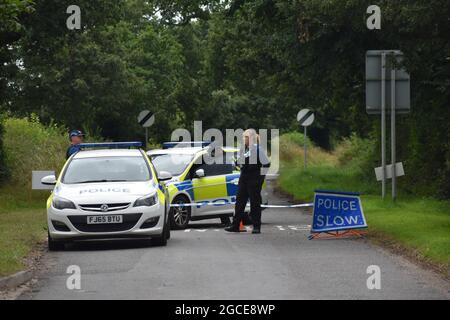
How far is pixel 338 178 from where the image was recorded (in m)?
43.0

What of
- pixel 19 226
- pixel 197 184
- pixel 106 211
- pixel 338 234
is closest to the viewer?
pixel 106 211

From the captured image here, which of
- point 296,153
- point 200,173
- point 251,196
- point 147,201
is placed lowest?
point 296,153

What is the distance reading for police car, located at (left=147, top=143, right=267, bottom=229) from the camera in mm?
23703

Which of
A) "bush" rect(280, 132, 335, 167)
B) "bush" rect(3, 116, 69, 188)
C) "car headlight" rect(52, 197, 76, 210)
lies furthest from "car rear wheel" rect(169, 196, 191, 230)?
"bush" rect(280, 132, 335, 167)

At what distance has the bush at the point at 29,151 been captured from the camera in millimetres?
35594

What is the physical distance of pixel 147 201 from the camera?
18781 mm

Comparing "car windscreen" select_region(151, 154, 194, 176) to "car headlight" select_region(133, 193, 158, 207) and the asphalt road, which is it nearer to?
the asphalt road

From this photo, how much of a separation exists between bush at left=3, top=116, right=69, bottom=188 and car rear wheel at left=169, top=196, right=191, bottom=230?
11.9 m

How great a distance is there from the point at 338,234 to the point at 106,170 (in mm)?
4411

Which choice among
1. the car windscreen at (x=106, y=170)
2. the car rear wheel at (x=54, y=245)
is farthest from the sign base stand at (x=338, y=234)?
the car rear wheel at (x=54, y=245)

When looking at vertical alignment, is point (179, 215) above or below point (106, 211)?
below

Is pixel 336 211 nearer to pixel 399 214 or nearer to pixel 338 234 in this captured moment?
pixel 338 234

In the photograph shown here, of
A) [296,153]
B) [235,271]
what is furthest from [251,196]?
[296,153]

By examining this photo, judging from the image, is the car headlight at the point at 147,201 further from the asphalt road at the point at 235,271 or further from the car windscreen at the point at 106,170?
the car windscreen at the point at 106,170
